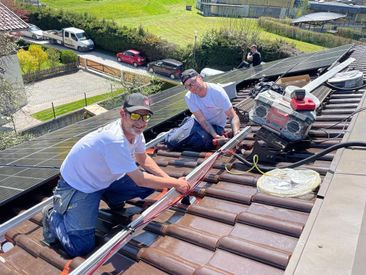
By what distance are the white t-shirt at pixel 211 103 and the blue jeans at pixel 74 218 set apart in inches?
84.2

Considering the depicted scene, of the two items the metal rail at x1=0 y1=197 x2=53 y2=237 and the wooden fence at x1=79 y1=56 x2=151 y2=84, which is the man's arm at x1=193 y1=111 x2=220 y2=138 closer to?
the metal rail at x1=0 y1=197 x2=53 y2=237

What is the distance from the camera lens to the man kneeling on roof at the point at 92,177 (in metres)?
3.07

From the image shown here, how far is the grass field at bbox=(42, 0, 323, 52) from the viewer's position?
34778mm

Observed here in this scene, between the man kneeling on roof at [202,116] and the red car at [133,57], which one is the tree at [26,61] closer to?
the red car at [133,57]

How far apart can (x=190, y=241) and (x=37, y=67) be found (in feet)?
92.1

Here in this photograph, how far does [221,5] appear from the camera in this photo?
50.1 meters

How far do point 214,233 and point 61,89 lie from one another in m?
24.9

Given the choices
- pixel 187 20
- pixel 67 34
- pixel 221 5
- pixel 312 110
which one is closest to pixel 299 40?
pixel 187 20

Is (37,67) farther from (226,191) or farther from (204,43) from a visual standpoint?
(226,191)

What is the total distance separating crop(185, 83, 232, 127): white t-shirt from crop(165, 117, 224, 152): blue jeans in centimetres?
20

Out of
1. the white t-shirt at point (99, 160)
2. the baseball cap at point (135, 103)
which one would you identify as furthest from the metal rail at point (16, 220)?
the baseball cap at point (135, 103)

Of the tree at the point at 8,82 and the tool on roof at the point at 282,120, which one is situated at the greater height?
the tool on roof at the point at 282,120

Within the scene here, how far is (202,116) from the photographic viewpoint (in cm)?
493

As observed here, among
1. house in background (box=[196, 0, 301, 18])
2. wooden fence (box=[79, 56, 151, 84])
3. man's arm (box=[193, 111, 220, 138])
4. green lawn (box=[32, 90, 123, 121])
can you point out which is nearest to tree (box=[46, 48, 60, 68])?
wooden fence (box=[79, 56, 151, 84])
